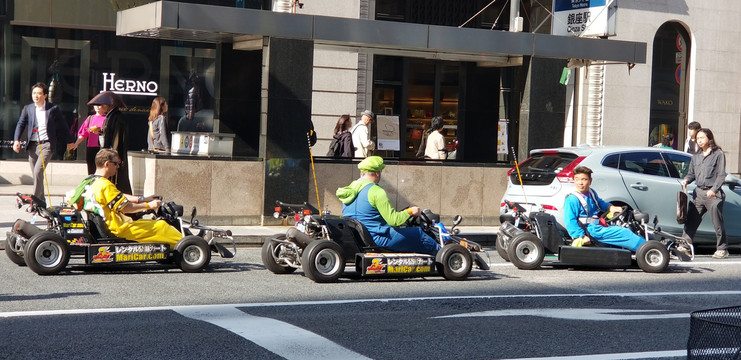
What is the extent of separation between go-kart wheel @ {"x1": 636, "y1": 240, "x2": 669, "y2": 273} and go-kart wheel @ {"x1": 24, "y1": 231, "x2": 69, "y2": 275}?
635 centimetres

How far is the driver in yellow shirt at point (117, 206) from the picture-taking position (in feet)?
34.1

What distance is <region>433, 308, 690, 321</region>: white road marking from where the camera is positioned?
855 cm

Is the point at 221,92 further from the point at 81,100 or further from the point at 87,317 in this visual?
the point at 87,317

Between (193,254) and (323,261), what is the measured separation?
1.53 metres

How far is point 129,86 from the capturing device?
68.9 feet

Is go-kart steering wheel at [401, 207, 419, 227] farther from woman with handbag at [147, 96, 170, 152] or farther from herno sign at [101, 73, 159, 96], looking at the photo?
herno sign at [101, 73, 159, 96]

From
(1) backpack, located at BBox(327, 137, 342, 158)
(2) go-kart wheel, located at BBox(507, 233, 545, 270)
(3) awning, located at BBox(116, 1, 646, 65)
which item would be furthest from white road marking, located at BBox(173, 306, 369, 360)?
(1) backpack, located at BBox(327, 137, 342, 158)

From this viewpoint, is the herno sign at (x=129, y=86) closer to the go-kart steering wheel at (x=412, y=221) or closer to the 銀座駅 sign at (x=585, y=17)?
the 銀座駅 sign at (x=585, y=17)

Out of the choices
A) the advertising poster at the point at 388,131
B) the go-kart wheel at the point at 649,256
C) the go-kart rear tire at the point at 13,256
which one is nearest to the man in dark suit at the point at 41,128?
the go-kart rear tire at the point at 13,256

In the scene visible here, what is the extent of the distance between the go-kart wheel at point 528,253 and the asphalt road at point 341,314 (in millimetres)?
170

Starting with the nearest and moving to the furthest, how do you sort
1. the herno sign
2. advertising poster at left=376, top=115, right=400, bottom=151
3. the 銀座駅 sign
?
the 銀座駅 sign < advertising poster at left=376, top=115, right=400, bottom=151 < the herno sign

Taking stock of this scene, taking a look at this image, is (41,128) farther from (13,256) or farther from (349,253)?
(349,253)

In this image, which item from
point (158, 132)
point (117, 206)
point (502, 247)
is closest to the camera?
point (117, 206)

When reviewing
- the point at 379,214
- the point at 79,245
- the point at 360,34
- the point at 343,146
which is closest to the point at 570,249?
A: the point at 379,214
